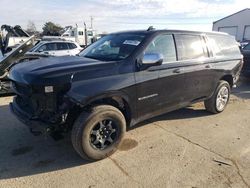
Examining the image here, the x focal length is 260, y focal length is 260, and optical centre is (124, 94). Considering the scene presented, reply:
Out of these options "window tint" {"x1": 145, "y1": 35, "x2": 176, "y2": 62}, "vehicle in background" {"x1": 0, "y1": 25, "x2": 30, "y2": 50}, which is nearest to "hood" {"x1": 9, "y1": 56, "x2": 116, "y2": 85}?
"window tint" {"x1": 145, "y1": 35, "x2": 176, "y2": 62}

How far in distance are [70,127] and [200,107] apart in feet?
12.9

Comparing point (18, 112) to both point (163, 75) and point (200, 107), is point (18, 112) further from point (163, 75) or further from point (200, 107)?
point (200, 107)

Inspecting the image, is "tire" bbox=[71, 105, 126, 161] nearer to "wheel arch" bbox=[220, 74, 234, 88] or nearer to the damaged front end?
the damaged front end

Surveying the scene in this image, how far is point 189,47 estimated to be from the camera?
198 inches

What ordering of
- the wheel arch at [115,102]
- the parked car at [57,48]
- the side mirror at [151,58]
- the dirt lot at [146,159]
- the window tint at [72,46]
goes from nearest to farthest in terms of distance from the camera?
the dirt lot at [146,159] < the wheel arch at [115,102] < the side mirror at [151,58] < the parked car at [57,48] < the window tint at [72,46]

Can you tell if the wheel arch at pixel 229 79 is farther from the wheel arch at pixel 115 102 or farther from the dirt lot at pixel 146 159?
the wheel arch at pixel 115 102

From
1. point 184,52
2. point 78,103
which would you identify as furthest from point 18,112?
point 184,52

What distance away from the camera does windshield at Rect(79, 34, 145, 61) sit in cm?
423

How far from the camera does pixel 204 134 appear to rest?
16.1 feet

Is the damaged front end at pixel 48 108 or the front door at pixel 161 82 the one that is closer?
the damaged front end at pixel 48 108

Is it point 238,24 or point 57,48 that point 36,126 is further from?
point 238,24

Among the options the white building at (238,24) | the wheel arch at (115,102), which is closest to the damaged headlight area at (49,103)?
the wheel arch at (115,102)

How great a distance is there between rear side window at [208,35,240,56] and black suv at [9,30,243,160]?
0.29 m

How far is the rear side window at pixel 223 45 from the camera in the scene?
18.7 feet
